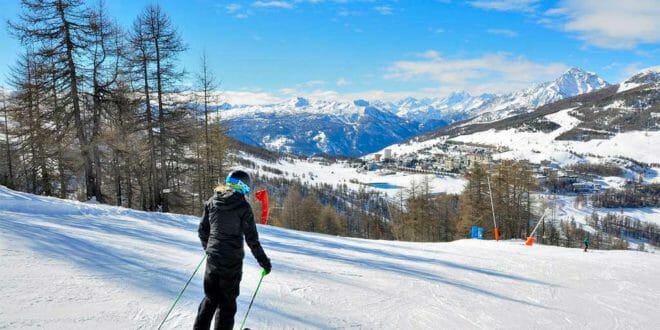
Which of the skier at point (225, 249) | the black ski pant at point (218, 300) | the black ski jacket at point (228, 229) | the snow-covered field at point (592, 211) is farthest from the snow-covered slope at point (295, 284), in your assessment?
the snow-covered field at point (592, 211)

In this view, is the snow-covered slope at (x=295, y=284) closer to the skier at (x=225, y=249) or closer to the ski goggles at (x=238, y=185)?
the skier at (x=225, y=249)

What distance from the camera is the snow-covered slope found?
6.35 meters

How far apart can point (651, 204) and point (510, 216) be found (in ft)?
644

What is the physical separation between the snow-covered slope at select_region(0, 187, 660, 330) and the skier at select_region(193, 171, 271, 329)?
117 cm

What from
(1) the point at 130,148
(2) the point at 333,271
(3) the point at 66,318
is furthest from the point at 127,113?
(3) the point at 66,318

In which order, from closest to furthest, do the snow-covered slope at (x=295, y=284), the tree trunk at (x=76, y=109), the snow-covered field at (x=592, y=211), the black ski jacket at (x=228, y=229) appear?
the black ski jacket at (x=228, y=229) → the snow-covered slope at (x=295, y=284) → the tree trunk at (x=76, y=109) → the snow-covered field at (x=592, y=211)

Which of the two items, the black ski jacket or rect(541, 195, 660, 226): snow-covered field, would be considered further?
rect(541, 195, 660, 226): snow-covered field

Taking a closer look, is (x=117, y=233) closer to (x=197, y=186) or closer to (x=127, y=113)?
(x=127, y=113)

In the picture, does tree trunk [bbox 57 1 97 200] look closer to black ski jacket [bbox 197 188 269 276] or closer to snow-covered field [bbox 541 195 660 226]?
black ski jacket [bbox 197 188 269 276]

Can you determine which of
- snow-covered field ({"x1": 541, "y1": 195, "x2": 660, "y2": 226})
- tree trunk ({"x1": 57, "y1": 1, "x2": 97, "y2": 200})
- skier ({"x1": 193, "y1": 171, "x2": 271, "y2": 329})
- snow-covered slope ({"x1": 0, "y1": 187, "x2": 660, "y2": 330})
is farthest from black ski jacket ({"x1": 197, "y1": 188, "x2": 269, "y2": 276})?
snow-covered field ({"x1": 541, "y1": 195, "x2": 660, "y2": 226})

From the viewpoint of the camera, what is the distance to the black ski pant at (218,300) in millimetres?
5027

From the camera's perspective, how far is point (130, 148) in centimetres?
Answer: 2398

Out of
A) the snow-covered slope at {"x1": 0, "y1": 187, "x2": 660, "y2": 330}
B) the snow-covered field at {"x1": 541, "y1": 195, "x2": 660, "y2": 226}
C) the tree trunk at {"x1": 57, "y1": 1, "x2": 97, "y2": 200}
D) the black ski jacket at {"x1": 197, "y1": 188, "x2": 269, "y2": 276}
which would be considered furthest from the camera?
the snow-covered field at {"x1": 541, "y1": 195, "x2": 660, "y2": 226}

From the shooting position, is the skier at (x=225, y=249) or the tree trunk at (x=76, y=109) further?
the tree trunk at (x=76, y=109)
